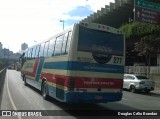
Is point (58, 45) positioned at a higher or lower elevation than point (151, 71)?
higher

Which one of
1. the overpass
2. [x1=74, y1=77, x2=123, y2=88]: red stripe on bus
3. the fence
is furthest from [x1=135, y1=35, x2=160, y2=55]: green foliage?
[x1=74, y1=77, x2=123, y2=88]: red stripe on bus

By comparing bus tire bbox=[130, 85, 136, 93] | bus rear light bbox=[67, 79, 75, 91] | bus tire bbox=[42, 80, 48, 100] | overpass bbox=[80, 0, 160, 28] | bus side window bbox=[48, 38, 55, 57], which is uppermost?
overpass bbox=[80, 0, 160, 28]

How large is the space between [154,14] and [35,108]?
1571cm

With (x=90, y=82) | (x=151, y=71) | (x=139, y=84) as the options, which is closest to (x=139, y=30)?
(x=151, y=71)

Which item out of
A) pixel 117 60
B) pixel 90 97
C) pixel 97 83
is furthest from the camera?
pixel 117 60

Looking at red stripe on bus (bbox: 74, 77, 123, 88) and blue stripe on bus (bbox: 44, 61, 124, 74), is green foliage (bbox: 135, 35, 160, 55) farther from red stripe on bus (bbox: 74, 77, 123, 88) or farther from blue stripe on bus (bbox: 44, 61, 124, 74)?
red stripe on bus (bbox: 74, 77, 123, 88)

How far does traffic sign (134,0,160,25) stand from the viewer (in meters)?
24.7

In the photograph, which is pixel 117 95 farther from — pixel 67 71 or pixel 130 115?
pixel 67 71

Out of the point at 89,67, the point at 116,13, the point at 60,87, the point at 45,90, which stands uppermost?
the point at 116,13

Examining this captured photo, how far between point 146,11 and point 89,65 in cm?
1412

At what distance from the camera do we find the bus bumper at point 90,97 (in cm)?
1190

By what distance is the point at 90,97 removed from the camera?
12.2 meters

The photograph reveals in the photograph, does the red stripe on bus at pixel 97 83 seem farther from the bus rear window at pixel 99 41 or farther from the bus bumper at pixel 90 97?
the bus rear window at pixel 99 41

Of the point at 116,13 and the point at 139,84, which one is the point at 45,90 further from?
the point at 116,13
